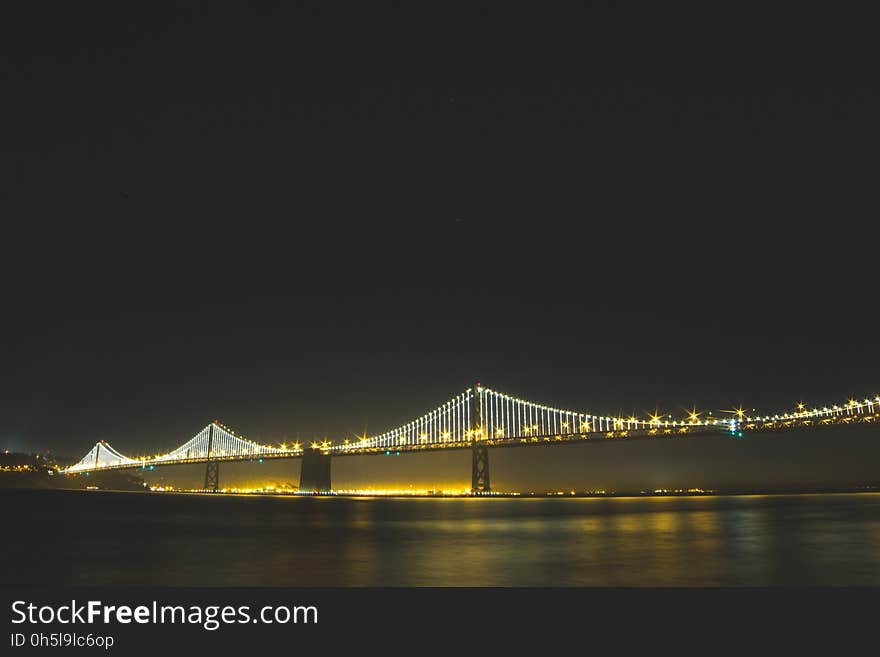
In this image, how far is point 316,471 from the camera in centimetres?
7525

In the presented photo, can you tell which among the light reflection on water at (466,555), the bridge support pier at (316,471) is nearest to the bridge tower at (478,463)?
the bridge support pier at (316,471)

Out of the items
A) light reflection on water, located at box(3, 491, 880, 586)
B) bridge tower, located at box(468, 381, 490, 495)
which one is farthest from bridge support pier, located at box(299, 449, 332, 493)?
light reflection on water, located at box(3, 491, 880, 586)

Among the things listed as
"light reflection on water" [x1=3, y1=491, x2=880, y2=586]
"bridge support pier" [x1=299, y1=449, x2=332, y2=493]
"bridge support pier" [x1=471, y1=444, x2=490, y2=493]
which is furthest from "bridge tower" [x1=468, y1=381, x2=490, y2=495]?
"light reflection on water" [x1=3, y1=491, x2=880, y2=586]

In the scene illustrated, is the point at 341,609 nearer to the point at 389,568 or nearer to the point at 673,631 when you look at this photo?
the point at 673,631

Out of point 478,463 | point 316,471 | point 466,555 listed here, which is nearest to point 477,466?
point 478,463

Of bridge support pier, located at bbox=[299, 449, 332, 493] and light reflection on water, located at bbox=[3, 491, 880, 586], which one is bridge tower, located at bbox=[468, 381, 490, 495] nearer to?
bridge support pier, located at bbox=[299, 449, 332, 493]

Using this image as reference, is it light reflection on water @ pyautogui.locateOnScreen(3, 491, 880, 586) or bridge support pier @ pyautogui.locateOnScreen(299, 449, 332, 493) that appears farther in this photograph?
bridge support pier @ pyautogui.locateOnScreen(299, 449, 332, 493)

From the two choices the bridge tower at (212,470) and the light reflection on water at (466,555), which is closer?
the light reflection on water at (466,555)

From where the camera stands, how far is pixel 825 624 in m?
6.71

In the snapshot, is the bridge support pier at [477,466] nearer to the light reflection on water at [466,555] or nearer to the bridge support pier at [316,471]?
the bridge support pier at [316,471]

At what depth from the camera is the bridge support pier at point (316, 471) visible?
7519 centimetres

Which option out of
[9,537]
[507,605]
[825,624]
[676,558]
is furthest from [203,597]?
[9,537]

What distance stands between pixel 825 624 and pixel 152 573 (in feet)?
31.2

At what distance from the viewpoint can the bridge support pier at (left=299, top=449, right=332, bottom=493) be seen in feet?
247
